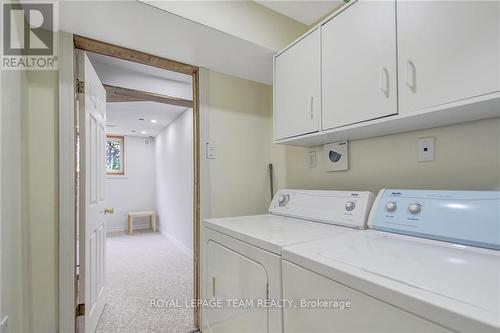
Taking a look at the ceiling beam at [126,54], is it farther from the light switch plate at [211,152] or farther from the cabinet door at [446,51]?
the cabinet door at [446,51]

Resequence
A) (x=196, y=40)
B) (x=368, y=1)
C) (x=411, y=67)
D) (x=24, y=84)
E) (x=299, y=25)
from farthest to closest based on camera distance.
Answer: (x=299, y=25) → (x=196, y=40) → (x=24, y=84) → (x=368, y=1) → (x=411, y=67)

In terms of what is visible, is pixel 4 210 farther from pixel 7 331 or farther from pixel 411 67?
pixel 411 67

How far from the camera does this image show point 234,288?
1286mm

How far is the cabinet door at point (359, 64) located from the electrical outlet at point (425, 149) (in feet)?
1.04

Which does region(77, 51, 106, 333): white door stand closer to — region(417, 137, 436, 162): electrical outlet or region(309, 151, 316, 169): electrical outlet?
region(309, 151, 316, 169): electrical outlet

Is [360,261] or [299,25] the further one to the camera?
[299,25]

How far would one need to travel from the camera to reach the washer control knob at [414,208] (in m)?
1.06

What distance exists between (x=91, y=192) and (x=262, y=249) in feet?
4.61

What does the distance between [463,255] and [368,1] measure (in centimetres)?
116

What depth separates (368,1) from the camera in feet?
3.90

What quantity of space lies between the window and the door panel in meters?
5.23

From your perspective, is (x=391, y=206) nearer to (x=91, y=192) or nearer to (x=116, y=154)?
(x=91, y=192)

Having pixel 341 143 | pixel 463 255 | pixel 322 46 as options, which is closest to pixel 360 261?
pixel 463 255

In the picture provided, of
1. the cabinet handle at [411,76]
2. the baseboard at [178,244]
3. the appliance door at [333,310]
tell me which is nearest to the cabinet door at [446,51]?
the cabinet handle at [411,76]
